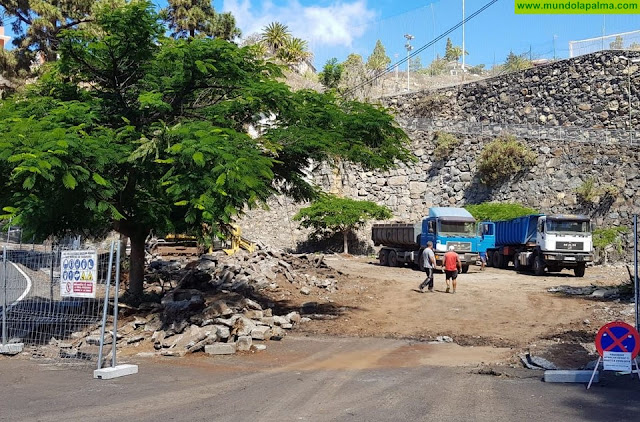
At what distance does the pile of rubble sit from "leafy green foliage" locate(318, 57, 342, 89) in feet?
103

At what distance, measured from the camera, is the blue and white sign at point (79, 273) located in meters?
11.0

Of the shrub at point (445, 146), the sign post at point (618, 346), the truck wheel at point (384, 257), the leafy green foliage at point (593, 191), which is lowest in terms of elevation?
the sign post at point (618, 346)

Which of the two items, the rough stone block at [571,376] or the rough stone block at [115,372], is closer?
the rough stone block at [571,376]

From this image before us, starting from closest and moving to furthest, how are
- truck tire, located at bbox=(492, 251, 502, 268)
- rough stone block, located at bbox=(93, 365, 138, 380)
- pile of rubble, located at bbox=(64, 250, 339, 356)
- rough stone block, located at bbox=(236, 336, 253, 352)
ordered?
rough stone block, located at bbox=(93, 365, 138, 380)
rough stone block, located at bbox=(236, 336, 253, 352)
pile of rubble, located at bbox=(64, 250, 339, 356)
truck tire, located at bbox=(492, 251, 502, 268)

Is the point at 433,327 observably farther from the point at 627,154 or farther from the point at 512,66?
the point at 512,66

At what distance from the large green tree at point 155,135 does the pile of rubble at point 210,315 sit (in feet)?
5.95

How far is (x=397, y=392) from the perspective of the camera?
31.4ft

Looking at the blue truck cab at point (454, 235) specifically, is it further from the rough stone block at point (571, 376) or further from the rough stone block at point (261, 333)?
the rough stone block at point (571, 376)

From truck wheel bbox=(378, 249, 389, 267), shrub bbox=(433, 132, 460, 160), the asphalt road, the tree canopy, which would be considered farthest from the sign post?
shrub bbox=(433, 132, 460, 160)

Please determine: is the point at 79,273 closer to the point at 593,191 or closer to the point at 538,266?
the point at 538,266

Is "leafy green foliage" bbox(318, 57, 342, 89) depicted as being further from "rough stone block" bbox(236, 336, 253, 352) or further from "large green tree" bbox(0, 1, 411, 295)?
"rough stone block" bbox(236, 336, 253, 352)

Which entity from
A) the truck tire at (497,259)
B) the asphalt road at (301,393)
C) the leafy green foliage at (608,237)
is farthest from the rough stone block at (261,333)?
the leafy green foliage at (608,237)

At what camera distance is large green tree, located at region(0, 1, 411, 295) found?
13.0 meters

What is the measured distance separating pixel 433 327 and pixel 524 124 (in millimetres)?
30576
